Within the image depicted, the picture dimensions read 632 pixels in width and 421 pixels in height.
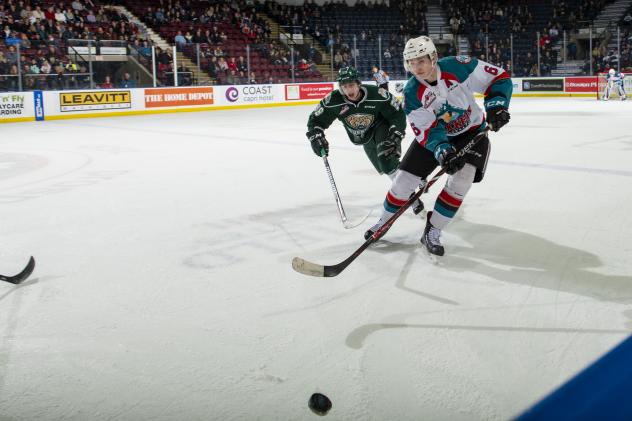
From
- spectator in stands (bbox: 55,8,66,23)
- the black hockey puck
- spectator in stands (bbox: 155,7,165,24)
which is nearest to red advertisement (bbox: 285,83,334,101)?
spectator in stands (bbox: 155,7,165,24)

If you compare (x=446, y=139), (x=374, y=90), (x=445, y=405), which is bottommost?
(x=445, y=405)

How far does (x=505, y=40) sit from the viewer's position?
23.1 metres

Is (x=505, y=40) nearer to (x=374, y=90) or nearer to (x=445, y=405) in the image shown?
(x=374, y=90)

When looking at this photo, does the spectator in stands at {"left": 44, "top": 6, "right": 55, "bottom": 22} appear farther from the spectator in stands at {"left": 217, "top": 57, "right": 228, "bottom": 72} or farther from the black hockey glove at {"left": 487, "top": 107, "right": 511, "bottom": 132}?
the black hockey glove at {"left": 487, "top": 107, "right": 511, "bottom": 132}

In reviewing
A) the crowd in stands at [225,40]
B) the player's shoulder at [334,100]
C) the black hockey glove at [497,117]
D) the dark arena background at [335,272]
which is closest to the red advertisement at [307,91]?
the crowd in stands at [225,40]

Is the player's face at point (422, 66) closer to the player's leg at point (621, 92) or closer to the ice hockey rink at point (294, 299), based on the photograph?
the ice hockey rink at point (294, 299)

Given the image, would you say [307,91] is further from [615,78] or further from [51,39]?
[615,78]

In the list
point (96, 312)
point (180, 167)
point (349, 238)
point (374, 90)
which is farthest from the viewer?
point (180, 167)

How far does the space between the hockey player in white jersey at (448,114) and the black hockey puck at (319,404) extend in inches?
72.8

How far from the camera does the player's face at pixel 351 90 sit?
4230mm

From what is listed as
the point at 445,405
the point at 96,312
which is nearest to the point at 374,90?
the point at 96,312

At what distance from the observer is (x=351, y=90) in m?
4.27

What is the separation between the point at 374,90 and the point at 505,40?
66.9 feet

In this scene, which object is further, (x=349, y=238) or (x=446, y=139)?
(x=349, y=238)
